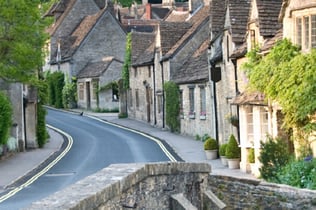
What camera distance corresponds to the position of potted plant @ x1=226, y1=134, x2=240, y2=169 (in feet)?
96.1

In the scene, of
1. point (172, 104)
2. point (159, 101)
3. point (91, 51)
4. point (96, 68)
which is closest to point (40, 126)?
point (172, 104)

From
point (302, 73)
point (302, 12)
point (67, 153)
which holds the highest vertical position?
point (302, 12)

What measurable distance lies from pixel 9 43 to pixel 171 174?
2013cm

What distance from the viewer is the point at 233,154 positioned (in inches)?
1156

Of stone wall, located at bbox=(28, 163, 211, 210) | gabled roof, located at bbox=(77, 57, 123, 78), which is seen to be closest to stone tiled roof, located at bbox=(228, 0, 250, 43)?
stone wall, located at bbox=(28, 163, 211, 210)

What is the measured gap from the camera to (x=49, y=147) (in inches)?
1726

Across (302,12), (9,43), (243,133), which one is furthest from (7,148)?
(302,12)

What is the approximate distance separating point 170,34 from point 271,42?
2668 cm

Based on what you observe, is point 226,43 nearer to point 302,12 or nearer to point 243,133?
point 243,133

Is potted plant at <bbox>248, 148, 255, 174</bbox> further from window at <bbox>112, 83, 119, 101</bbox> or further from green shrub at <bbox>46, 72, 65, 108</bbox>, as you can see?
green shrub at <bbox>46, 72, 65, 108</bbox>

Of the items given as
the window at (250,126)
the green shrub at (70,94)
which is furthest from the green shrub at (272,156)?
the green shrub at (70,94)

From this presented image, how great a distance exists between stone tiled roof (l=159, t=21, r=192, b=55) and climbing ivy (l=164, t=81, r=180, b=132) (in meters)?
3.62

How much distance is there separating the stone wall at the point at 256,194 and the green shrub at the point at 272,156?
4.96 metres

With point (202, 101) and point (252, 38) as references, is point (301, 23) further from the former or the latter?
point (202, 101)
